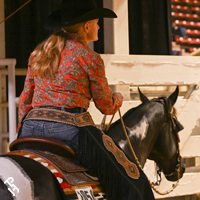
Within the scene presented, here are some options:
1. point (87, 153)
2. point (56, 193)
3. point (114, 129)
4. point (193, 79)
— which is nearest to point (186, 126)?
point (193, 79)

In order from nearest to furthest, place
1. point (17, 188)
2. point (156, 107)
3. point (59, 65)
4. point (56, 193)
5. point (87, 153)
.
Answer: point (17, 188) → point (56, 193) → point (87, 153) → point (59, 65) → point (156, 107)

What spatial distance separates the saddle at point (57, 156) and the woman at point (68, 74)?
6 centimetres

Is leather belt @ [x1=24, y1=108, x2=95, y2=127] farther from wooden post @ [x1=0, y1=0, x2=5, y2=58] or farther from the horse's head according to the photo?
wooden post @ [x1=0, y1=0, x2=5, y2=58]

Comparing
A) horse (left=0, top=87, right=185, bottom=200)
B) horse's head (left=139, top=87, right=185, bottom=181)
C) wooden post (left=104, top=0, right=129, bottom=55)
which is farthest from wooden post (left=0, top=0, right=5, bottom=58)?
horse's head (left=139, top=87, right=185, bottom=181)

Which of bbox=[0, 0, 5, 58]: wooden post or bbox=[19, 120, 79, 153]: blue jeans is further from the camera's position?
bbox=[0, 0, 5, 58]: wooden post

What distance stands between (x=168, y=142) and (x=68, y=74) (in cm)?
92

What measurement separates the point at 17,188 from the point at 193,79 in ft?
8.09

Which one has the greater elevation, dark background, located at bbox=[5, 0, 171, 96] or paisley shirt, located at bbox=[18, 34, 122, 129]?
dark background, located at bbox=[5, 0, 171, 96]

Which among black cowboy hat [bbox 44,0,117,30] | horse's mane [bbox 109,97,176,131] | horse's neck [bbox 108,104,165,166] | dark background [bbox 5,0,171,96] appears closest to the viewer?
black cowboy hat [bbox 44,0,117,30]

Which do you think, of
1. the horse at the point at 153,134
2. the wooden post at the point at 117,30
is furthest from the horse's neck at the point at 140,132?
the wooden post at the point at 117,30

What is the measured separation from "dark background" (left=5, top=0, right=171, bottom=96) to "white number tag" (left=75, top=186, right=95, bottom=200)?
279 centimetres

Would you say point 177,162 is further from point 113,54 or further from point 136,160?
point 113,54

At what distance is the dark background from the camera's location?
4020 mm

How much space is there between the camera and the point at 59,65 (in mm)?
1615
